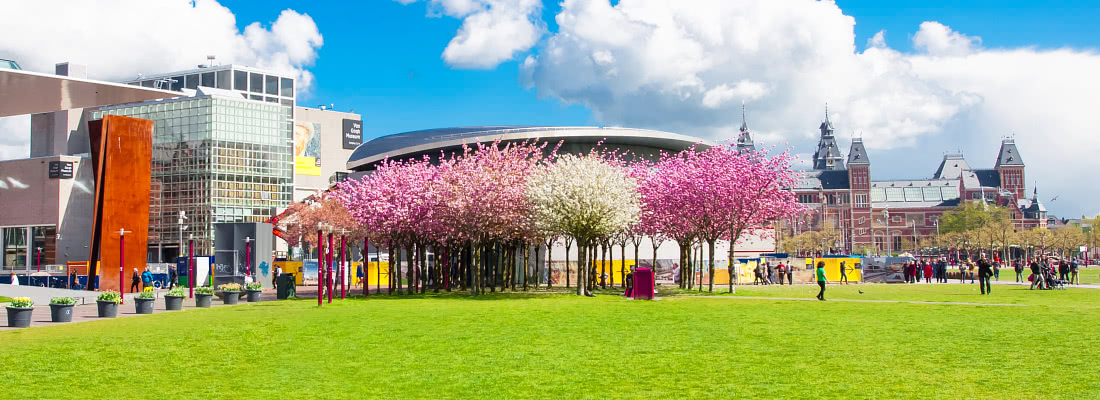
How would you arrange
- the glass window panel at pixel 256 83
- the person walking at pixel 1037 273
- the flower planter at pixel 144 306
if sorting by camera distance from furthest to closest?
the glass window panel at pixel 256 83 < the person walking at pixel 1037 273 < the flower planter at pixel 144 306

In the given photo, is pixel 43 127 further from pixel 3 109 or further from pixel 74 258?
pixel 3 109

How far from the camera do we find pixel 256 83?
13762 centimetres

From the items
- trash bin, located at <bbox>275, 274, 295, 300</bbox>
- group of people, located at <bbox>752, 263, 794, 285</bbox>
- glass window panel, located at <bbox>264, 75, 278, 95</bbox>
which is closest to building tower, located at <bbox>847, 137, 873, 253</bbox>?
glass window panel, located at <bbox>264, 75, 278, 95</bbox>

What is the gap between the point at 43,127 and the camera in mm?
105875

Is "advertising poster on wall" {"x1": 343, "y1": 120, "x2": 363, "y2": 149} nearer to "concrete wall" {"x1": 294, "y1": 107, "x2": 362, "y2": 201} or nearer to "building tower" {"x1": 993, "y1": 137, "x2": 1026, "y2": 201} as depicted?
"concrete wall" {"x1": 294, "y1": 107, "x2": 362, "y2": 201}

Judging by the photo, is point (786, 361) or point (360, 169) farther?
point (360, 169)

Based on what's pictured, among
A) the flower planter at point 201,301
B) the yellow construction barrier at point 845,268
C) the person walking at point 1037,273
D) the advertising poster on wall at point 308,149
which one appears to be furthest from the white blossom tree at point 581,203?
the advertising poster on wall at point 308,149

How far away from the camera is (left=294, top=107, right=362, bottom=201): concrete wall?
134 m

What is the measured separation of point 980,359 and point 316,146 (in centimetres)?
12630

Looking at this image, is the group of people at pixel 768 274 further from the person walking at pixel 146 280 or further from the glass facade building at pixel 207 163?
the glass facade building at pixel 207 163

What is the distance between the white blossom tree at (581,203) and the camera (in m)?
39.2

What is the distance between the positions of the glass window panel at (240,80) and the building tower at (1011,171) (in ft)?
537

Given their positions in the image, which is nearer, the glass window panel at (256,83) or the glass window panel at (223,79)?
the glass window panel at (223,79)

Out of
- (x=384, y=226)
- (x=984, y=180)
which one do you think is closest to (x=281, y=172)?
(x=384, y=226)
